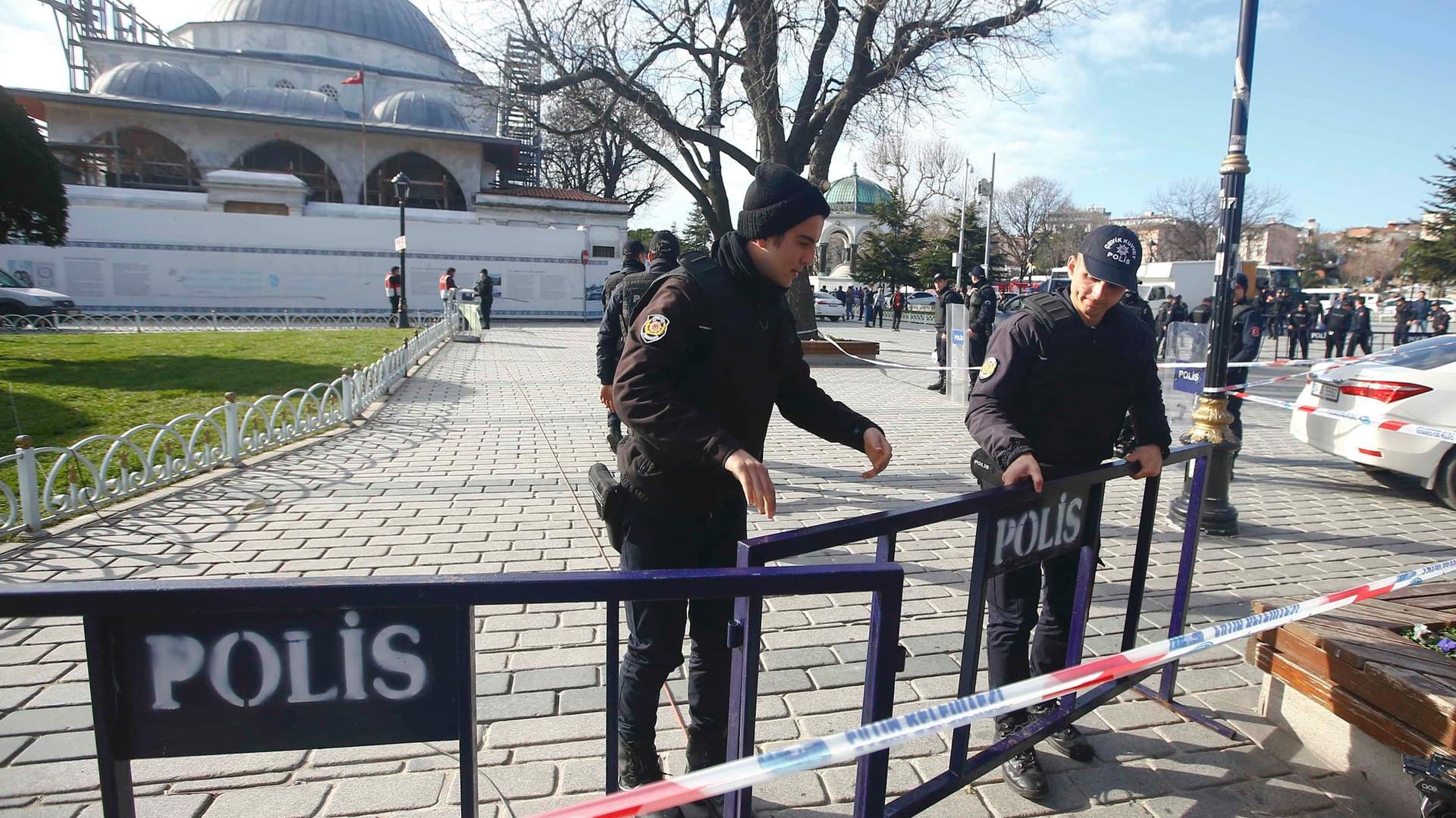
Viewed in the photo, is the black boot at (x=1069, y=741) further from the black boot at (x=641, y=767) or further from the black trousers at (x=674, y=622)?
the black boot at (x=641, y=767)

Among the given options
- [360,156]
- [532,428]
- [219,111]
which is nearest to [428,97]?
[360,156]

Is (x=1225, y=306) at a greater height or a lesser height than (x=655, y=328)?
greater

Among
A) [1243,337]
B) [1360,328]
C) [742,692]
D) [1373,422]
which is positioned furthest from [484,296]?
[1360,328]

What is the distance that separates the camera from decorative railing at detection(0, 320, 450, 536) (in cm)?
502

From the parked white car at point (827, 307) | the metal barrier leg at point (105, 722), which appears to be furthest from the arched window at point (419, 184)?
the metal barrier leg at point (105, 722)

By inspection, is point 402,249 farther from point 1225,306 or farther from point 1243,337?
point 1225,306

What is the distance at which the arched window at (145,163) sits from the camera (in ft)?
124

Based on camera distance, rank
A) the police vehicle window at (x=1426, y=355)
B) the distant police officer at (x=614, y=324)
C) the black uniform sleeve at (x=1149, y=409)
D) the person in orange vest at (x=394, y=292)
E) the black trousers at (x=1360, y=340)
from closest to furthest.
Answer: the black uniform sleeve at (x=1149, y=409) < the distant police officer at (x=614, y=324) < the police vehicle window at (x=1426, y=355) < the black trousers at (x=1360, y=340) < the person in orange vest at (x=394, y=292)

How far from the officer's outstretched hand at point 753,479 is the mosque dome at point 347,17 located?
4972cm

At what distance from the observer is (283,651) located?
1563mm

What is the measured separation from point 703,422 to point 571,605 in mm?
2733

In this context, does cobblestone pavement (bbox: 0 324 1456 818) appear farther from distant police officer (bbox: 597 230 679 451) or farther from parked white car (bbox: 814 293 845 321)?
parked white car (bbox: 814 293 845 321)

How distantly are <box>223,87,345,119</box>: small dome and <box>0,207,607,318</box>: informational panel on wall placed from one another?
57.7 feet

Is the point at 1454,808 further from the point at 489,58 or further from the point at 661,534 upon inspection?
the point at 489,58
